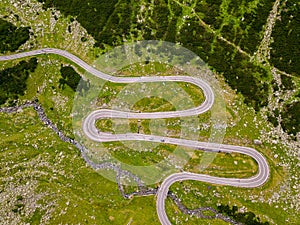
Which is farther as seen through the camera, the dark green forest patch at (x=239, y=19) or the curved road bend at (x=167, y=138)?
the dark green forest patch at (x=239, y=19)

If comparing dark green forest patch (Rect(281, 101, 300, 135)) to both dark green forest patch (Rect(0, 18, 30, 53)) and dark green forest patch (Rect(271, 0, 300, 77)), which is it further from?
dark green forest patch (Rect(0, 18, 30, 53))

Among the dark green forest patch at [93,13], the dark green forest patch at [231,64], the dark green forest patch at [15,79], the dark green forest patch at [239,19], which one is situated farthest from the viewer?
the dark green forest patch at [93,13]

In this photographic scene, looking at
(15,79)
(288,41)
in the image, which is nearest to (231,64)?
(288,41)

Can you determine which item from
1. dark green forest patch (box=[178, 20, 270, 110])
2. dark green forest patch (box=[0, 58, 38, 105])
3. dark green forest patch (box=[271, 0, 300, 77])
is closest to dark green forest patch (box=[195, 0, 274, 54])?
dark green forest patch (box=[178, 20, 270, 110])

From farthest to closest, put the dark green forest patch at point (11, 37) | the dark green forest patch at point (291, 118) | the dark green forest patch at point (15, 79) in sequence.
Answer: the dark green forest patch at point (11, 37) < the dark green forest patch at point (15, 79) < the dark green forest patch at point (291, 118)

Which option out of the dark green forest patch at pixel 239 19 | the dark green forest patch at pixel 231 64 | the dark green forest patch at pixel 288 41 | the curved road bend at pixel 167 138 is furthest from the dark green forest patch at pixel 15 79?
the dark green forest patch at pixel 288 41

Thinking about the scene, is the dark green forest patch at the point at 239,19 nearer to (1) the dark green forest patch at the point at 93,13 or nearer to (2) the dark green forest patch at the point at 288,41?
(2) the dark green forest patch at the point at 288,41

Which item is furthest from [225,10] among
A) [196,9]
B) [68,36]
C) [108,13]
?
[68,36]
